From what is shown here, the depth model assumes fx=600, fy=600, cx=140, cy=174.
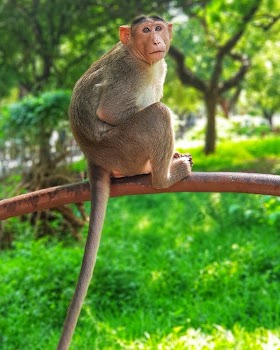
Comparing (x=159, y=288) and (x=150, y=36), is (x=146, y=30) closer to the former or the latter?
(x=150, y=36)

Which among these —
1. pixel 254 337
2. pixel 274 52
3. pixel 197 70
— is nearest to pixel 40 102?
pixel 254 337

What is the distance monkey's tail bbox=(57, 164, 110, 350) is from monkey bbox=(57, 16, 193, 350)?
0.07 feet

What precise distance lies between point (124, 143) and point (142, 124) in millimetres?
117

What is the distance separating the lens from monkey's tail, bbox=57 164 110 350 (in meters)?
1.65

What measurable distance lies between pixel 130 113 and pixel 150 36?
360 mm

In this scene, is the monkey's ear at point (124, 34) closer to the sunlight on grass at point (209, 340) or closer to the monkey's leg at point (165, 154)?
the monkey's leg at point (165, 154)

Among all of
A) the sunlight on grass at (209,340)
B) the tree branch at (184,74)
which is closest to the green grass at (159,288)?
the sunlight on grass at (209,340)

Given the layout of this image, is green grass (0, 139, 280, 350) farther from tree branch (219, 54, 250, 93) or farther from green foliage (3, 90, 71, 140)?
tree branch (219, 54, 250, 93)

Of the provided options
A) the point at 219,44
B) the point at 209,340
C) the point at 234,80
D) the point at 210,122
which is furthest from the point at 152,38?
the point at 219,44

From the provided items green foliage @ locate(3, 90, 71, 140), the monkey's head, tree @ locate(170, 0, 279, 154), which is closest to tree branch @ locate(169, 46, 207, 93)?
tree @ locate(170, 0, 279, 154)

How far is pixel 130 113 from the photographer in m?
2.62

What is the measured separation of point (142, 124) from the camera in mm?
2490

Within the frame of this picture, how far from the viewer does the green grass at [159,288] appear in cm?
431

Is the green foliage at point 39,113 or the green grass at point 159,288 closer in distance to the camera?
the green grass at point 159,288
